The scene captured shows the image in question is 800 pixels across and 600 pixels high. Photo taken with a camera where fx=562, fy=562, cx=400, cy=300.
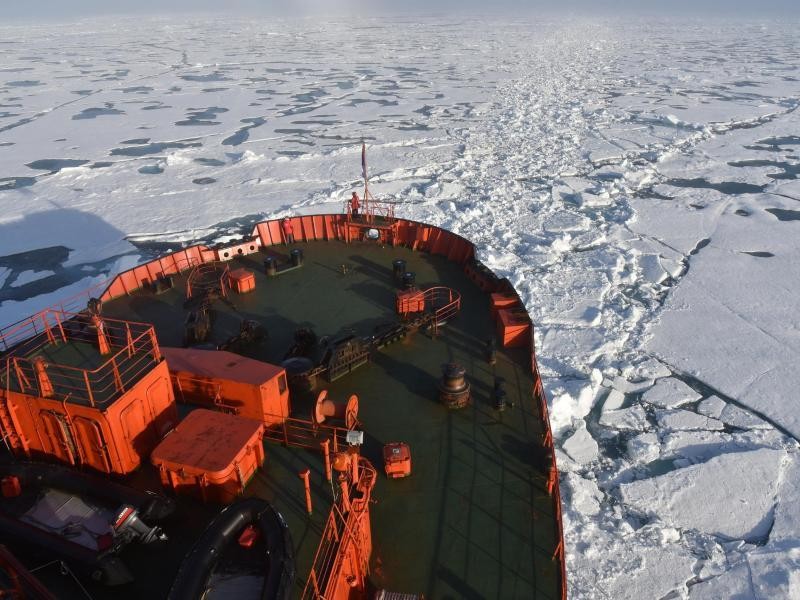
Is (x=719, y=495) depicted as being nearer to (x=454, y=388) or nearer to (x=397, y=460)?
(x=454, y=388)

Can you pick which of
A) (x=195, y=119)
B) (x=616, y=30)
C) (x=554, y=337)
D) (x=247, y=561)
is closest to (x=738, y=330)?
(x=554, y=337)

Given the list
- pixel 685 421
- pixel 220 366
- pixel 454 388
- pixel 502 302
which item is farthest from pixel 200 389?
pixel 685 421

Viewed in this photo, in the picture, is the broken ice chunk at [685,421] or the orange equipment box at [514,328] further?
the broken ice chunk at [685,421]

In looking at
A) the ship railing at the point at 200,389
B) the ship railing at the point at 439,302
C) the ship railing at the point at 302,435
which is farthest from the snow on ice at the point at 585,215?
the ship railing at the point at 200,389

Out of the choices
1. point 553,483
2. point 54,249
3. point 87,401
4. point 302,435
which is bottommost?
point 54,249

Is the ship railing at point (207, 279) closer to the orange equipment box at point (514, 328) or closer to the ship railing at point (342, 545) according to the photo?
the orange equipment box at point (514, 328)

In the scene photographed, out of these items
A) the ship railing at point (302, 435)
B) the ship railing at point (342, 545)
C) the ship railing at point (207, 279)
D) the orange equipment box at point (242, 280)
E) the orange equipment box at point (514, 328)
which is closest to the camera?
the ship railing at point (342, 545)

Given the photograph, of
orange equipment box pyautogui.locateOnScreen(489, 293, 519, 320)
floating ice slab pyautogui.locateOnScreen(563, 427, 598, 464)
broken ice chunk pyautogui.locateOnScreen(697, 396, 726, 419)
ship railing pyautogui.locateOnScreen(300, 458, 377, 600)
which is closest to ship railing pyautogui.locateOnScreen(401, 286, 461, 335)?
orange equipment box pyautogui.locateOnScreen(489, 293, 519, 320)

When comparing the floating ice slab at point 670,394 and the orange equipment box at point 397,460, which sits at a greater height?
the orange equipment box at point 397,460
